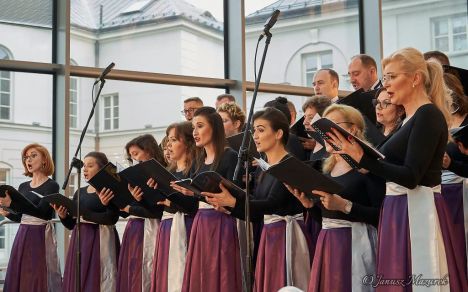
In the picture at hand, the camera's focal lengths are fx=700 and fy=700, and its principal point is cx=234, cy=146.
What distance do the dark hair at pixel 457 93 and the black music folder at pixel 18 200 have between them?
3.04 m

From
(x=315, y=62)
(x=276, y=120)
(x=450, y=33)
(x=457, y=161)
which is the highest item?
(x=450, y=33)

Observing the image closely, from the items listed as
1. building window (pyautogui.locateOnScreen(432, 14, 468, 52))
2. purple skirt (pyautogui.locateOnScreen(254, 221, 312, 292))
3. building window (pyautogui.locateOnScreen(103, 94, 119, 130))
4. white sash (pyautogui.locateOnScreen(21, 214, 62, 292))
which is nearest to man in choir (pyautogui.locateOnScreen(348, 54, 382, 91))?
purple skirt (pyautogui.locateOnScreen(254, 221, 312, 292))

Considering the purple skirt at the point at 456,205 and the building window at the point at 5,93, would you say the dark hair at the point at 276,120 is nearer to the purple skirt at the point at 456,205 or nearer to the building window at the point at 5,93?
the purple skirt at the point at 456,205

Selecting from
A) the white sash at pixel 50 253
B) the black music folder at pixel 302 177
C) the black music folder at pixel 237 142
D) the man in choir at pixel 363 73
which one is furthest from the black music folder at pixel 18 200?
the black music folder at pixel 302 177

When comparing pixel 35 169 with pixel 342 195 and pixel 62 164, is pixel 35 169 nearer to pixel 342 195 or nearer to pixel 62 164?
pixel 62 164

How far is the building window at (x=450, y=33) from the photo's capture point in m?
7.74

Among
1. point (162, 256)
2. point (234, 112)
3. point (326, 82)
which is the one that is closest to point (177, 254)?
point (162, 256)

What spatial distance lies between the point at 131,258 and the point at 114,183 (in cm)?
54

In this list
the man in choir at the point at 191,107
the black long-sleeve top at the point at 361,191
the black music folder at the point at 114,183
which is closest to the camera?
the black long-sleeve top at the point at 361,191

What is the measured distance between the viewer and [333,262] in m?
2.98

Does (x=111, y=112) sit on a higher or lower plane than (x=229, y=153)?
higher

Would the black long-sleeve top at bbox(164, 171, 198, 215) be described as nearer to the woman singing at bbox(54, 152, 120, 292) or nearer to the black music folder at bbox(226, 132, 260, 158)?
the black music folder at bbox(226, 132, 260, 158)

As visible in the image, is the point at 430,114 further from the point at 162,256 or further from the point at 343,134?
the point at 162,256

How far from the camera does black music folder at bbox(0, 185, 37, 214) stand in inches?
195
